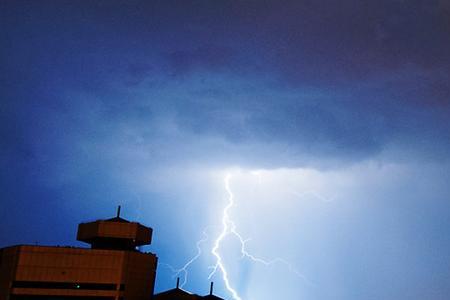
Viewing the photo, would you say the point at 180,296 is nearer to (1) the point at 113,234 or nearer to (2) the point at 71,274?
(1) the point at 113,234

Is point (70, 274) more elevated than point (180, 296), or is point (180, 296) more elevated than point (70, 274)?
point (70, 274)

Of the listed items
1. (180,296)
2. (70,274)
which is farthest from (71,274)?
(180,296)

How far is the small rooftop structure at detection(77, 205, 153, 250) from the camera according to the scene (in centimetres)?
5344

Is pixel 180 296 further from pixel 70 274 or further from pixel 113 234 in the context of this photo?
pixel 70 274

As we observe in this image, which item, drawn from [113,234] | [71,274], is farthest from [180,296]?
[71,274]

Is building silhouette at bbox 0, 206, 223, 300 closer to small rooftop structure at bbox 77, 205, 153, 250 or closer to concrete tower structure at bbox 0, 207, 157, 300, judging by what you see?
concrete tower structure at bbox 0, 207, 157, 300

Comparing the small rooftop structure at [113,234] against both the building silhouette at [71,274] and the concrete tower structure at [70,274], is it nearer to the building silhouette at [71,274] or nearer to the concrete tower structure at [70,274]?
the building silhouette at [71,274]

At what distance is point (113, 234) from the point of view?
53.4m

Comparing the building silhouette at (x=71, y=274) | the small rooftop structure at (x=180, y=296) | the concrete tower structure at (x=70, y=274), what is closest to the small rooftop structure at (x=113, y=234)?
the building silhouette at (x=71, y=274)

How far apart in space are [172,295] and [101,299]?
991cm

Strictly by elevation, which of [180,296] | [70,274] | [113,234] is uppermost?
[113,234]

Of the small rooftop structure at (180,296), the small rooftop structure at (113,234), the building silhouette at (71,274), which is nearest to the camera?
the building silhouette at (71,274)

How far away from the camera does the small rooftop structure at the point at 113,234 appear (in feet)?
175

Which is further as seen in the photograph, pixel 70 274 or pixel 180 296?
pixel 180 296
